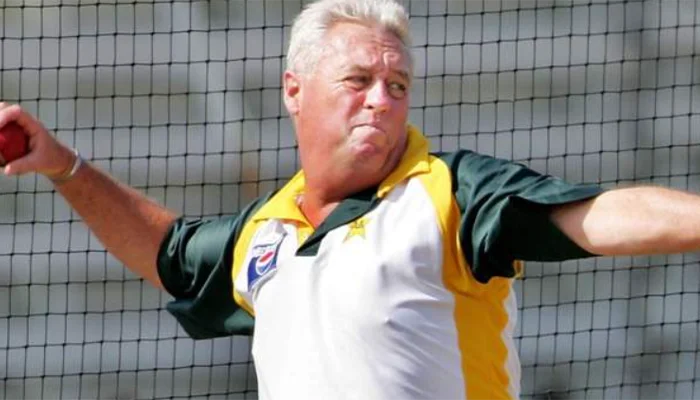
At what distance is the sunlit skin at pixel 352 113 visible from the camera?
135 inches

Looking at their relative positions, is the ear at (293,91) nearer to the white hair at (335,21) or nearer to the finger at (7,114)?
the white hair at (335,21)

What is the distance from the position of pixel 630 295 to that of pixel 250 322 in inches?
135

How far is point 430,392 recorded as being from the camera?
330cm

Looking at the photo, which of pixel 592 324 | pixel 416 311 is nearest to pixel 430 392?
pixel 416 311

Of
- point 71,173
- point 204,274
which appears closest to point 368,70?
point 204,274

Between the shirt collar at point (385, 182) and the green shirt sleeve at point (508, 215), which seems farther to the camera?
the shirt collar at point (385, 182)

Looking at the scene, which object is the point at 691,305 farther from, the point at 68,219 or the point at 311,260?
the point at 311,260

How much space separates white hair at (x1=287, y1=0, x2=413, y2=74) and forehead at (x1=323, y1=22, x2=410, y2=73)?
0.04 ft

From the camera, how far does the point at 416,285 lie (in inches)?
129

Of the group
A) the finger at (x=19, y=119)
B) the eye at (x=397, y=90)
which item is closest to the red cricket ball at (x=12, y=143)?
the finger at (x=19, y=119)

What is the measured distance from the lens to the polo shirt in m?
3.21

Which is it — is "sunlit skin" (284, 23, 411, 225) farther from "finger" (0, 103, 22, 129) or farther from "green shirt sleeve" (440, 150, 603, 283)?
"finger" (0, 103, 22, 129)

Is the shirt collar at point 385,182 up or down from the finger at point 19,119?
down

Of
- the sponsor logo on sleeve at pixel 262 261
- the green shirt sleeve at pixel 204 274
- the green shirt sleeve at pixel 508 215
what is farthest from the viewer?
the green shirt sleeve at pixel 204 274
